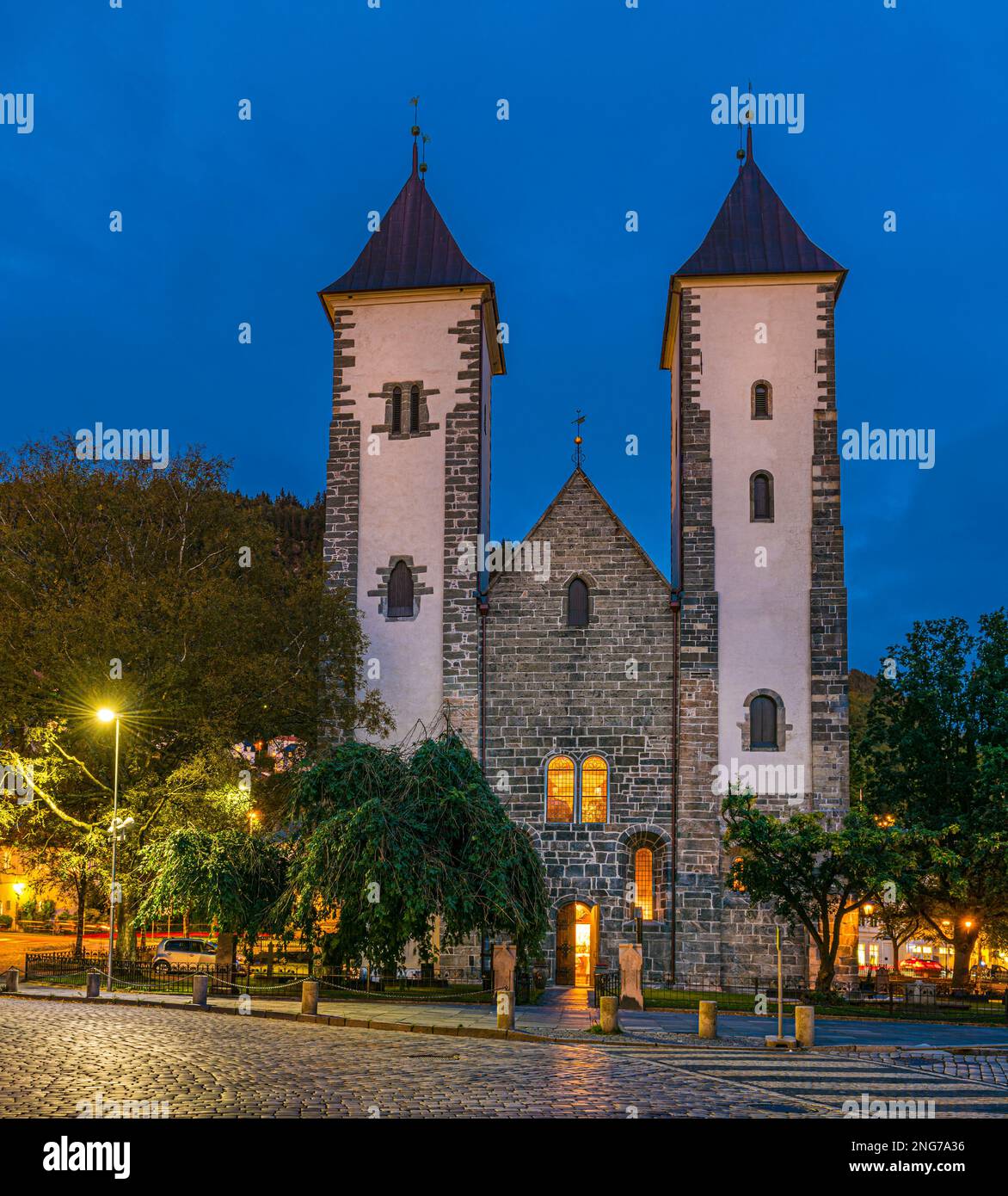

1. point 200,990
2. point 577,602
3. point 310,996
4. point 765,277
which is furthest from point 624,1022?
point 765,277

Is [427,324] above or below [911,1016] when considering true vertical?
above

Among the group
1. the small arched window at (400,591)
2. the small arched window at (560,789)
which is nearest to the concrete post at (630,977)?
the small arched window at (560,789)

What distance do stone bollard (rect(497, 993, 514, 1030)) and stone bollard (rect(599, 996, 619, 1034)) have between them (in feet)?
5.14

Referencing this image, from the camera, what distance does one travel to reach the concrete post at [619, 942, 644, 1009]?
86.6 ft

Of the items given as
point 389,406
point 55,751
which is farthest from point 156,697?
point 389,406

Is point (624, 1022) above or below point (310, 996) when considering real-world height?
below

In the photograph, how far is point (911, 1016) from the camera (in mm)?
26734

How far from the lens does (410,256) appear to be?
3794 centimetres

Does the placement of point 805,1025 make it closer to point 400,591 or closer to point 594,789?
point 594,789

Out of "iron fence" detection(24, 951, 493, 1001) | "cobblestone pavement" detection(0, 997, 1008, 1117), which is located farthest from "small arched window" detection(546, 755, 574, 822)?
"cobblestone pavement" detection(0, 997, 1008, 1117)

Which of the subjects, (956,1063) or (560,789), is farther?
(560,789)

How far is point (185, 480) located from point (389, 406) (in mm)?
6429

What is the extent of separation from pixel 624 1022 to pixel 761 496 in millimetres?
16067
